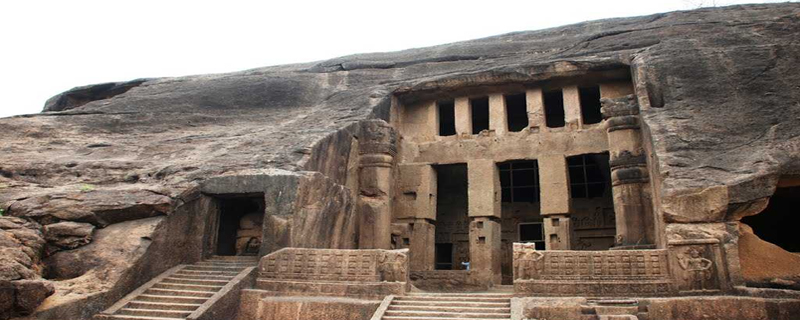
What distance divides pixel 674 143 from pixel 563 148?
136 inches

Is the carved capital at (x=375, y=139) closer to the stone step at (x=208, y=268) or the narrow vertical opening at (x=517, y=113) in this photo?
the narrow vertical opening at (x=517, y=113)

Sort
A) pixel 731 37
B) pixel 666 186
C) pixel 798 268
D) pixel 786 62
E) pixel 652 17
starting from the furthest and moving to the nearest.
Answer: pixel 652 17, pixel 731 37, pixel 786 62, pixel 666 186, pixel 798 268

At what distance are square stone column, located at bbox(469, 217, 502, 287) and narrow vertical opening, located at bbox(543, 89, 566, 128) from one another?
4291 millimetres

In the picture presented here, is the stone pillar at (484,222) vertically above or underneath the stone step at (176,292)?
above

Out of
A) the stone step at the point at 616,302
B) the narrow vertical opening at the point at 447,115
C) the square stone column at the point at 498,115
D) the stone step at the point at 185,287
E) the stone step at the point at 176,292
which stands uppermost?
the narrow vertical opening at the point at 447,115

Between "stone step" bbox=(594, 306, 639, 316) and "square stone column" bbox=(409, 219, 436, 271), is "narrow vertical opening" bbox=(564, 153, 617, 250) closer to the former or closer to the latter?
"square stone column" bbox=(409, 219, 436, 271)

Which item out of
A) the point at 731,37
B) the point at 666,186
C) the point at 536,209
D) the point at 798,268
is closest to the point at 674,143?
the point at 666,186

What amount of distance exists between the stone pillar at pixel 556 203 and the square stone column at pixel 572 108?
881 millimetres

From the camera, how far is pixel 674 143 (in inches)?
360

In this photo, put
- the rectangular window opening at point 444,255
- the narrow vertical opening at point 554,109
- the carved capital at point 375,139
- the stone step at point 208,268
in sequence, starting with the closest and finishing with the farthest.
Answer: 1. the stone step at point 208,268
2. the carved capital at point 375,139
3. the narrow vertical opening at point 554,109
4. the rectangular window opening at point 444,255

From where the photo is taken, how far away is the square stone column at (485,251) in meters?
12.0

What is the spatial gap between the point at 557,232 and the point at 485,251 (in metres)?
1.54

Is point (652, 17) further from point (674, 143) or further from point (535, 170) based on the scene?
point (674, 143)

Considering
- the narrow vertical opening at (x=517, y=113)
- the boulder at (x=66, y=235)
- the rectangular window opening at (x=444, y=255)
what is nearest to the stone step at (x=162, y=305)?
the boulder at (x=66, y=235)
